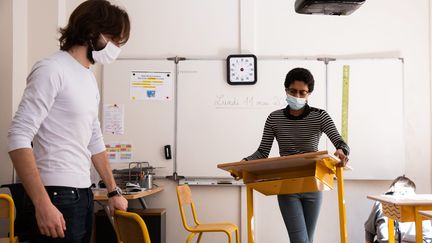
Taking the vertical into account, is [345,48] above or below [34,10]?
below

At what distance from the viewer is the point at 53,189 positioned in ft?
4.66

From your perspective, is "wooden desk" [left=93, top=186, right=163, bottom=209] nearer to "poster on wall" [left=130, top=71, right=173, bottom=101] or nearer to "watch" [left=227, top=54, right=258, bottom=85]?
"poster on wall" [left=130, top=71, right=173, bottom=101]

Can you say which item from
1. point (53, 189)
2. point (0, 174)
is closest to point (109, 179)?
point (53, 189)

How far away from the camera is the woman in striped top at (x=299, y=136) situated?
105 inches

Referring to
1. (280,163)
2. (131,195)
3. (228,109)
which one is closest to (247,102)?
(228,109)

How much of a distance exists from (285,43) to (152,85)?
1.31 meters

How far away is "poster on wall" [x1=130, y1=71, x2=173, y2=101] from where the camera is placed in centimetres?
474

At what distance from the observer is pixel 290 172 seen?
2182 mm

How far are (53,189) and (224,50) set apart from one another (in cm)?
355

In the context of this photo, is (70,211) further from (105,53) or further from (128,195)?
(128,195)

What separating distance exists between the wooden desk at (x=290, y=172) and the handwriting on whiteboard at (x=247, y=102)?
7.69 feet

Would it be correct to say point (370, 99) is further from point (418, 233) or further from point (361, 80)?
point (418, 233)

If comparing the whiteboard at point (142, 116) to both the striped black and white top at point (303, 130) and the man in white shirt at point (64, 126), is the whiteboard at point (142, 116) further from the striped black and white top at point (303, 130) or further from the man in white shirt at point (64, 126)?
the man in white shirt at point (64, 126)

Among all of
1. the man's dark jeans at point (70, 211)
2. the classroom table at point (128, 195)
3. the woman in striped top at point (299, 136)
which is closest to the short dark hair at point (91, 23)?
the man's dark jeans at point (70, 211)
